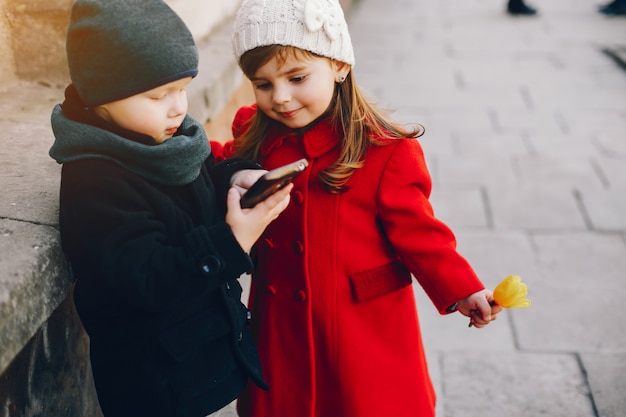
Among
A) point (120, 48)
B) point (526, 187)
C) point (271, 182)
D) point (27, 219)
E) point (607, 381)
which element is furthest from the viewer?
point (526, 187)

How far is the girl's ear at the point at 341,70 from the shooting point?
5.77 ft

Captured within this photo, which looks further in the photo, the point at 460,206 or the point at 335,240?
the point at 460,206

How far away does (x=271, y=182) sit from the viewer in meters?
1.43

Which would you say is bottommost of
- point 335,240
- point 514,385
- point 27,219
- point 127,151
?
point 514,385

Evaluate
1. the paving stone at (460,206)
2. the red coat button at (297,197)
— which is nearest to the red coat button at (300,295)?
the red coat button at (297,197)

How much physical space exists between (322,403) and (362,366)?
0.17m

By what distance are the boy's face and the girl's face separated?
0.90 ft

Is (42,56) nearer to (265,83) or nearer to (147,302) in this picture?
(265,83)

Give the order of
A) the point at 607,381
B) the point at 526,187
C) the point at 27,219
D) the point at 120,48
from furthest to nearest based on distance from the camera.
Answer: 1. the point at 526,187
2. the point at 607,381
3. the point at 27,219
4. the point at 120,48

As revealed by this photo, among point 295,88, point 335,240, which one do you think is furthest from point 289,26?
point 335,240

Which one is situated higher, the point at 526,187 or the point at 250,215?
the point at 250,215

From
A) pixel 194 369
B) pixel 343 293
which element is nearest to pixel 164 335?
pixel 194 369

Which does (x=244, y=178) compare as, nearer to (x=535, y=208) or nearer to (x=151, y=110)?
(x=151, y=110)

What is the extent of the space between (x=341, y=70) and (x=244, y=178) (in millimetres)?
388
